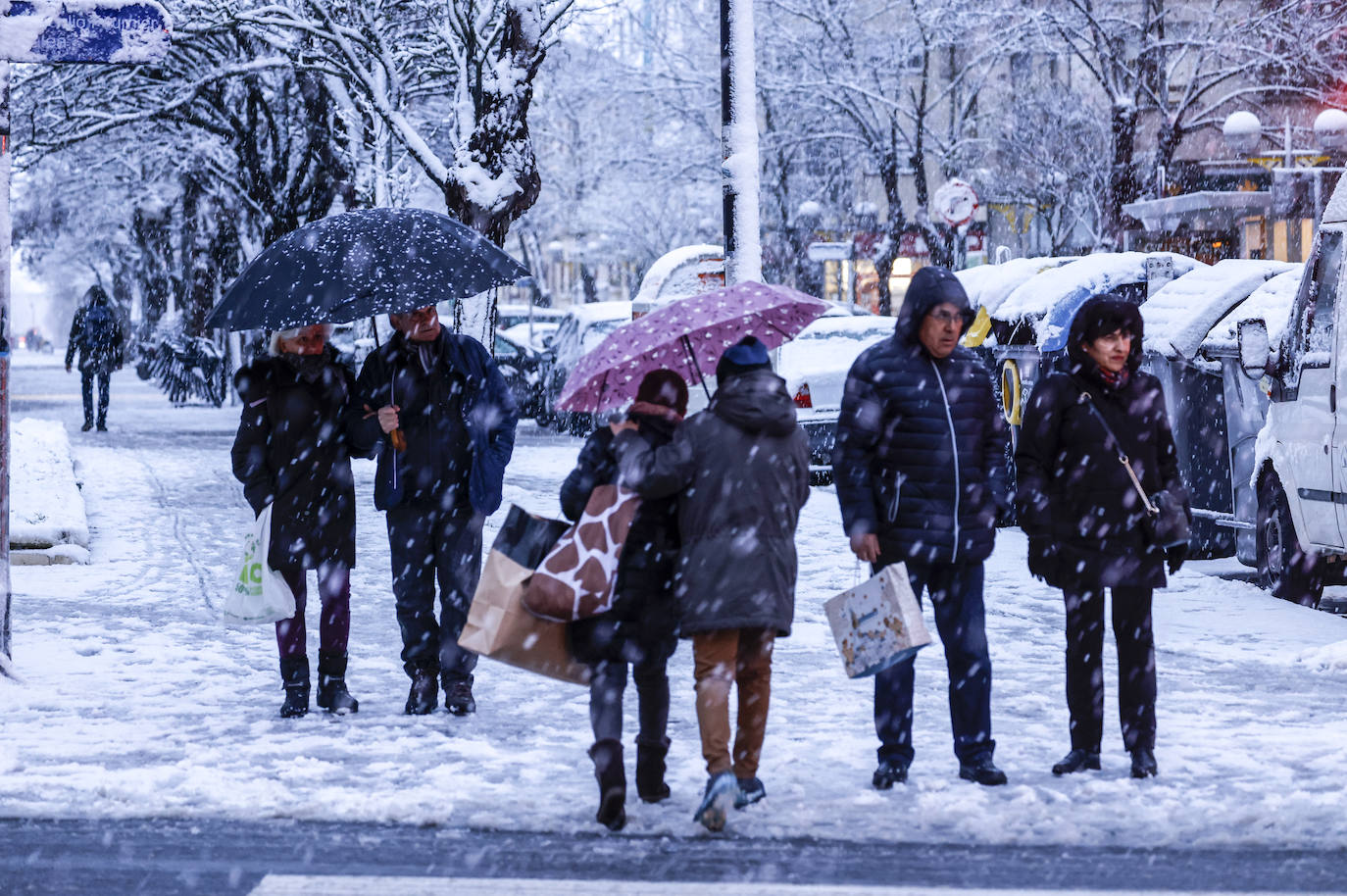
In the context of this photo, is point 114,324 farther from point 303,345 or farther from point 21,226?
point 21,226

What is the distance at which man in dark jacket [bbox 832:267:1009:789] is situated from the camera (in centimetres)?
648

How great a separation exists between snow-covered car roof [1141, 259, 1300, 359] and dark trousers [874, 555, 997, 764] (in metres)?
6.25

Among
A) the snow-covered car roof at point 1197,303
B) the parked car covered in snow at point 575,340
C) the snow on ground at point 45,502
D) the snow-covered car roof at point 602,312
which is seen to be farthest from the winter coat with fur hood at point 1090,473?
the snow-covered car roof at point 602,312

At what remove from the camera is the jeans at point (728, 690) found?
5.99 metres

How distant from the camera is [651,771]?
626 cm

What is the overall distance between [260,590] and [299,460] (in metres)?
0.52

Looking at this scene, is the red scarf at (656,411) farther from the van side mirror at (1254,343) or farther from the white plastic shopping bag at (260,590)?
the van side mirror at (1254,343)

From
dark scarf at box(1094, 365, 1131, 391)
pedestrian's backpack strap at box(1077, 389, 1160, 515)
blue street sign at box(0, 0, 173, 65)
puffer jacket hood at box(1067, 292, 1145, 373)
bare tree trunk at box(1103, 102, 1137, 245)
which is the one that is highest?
bare tree trunk at box(1103, 102, 1137, 245)

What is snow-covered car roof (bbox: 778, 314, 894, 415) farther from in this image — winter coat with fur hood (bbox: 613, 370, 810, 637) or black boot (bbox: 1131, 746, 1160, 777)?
Answer: winter coat with fur hood (bbox: 613, 370, 810, 637)

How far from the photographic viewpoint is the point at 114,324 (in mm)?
26625

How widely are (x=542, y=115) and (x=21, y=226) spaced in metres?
18.0

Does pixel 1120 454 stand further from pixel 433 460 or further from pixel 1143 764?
pixel 433 460

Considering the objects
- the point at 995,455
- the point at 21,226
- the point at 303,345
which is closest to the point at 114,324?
the point at 303,345

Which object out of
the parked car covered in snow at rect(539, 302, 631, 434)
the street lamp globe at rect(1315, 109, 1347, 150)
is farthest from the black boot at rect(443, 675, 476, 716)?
the street lamp globe at rect(1315, 109, 1347, 150)
